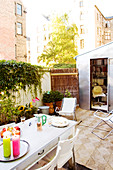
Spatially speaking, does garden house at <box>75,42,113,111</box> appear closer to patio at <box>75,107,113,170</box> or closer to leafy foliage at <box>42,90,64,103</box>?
leafy foliage at <box>42,90,64,103</box>

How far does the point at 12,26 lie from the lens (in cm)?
1348

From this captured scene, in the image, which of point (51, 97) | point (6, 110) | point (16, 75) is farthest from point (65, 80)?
point (6, 110)

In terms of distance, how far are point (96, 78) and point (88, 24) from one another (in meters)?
15.7

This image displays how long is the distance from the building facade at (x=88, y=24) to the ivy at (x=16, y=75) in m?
16.3

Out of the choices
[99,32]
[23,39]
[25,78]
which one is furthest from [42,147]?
[99,32]

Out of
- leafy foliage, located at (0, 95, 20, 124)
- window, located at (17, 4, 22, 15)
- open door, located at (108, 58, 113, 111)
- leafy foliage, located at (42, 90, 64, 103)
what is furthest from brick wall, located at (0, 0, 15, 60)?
open door, located at (108, 58, 113, 111)

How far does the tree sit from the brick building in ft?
13.5

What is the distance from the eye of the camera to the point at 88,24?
67.1ft

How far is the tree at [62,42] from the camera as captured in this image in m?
18.0

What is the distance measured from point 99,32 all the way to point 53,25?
7541mm

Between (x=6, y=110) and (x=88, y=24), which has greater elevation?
(x=88, y=24)

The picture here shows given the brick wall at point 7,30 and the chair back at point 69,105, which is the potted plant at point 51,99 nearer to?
the chair back at point 69,105

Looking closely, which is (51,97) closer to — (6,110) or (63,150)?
(6,110)

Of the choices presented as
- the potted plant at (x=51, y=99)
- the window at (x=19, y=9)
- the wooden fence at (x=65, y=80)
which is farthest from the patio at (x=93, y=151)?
the window at (x=19, y=9)
